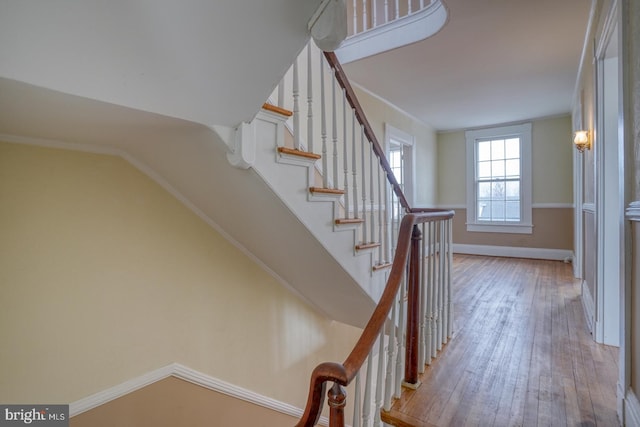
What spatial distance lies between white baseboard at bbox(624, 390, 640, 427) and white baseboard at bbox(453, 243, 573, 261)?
475 centimetres

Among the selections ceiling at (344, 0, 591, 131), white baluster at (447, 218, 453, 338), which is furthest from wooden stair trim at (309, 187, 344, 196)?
ceiling at (344, 0, 591, 131)

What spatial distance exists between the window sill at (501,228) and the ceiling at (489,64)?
1928mm

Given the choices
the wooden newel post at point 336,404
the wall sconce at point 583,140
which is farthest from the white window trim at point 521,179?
the wooden newel post at point 336,404

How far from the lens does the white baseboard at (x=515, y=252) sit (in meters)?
5.38

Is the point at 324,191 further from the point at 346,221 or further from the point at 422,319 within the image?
the point at 422,319

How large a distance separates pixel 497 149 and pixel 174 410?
6.29 metres

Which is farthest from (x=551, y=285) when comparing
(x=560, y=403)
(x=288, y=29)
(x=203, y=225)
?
(x=288, y=29)

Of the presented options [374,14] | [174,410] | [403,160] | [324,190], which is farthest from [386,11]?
[174,410]

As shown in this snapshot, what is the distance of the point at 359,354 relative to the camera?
107 centimetres

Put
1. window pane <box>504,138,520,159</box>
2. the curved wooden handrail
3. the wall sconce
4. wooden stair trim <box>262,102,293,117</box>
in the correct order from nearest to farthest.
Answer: the curved wooden handrail < wooden stair trim <box>262,102,293,117</box> < the wall sconce < window pane <box>504,138,520,159</box>

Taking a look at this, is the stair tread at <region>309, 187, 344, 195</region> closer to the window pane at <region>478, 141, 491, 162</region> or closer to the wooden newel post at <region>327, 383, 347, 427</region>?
the wooden newel post at <region>327, 383, 347, 427</region>

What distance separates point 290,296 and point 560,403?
1924 mm

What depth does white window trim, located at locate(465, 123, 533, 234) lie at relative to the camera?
5.59 meters

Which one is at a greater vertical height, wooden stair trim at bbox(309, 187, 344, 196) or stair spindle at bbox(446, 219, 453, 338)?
wooden stair trim at bbox(309, 187, 344, 196)
